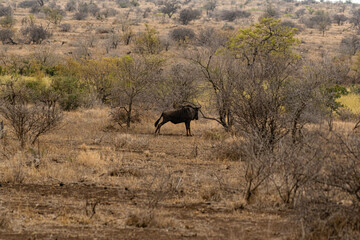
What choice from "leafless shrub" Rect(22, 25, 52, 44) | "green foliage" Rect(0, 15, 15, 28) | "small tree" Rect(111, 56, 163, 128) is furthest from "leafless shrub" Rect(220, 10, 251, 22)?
"small tree" Rect(111, 56, 163, 128)

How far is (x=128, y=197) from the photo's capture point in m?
7.82

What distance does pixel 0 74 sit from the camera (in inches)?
1086

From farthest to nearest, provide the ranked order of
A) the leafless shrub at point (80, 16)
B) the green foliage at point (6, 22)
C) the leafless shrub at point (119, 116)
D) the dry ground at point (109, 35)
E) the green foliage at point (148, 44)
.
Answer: the leafless shrub at point (80, 16) < the green foliage at point (6, 22) < the dry ground at point (109, 35) < the green foliage at point (148, 44) < the leafless shrub at point (119, 116)

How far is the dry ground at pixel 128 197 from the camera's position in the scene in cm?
593

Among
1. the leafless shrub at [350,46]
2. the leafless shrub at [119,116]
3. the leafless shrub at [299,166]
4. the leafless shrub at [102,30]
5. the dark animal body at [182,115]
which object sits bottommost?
the leafless shrub at [102,30]

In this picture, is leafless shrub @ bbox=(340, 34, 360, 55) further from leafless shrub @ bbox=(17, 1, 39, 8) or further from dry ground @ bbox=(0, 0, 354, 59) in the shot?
leafless shrub @ bbox=(17, 1, 39, 8)

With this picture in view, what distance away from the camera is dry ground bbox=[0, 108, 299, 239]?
5.93 meters

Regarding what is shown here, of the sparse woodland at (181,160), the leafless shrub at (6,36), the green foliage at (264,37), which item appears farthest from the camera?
the leafless shrub at (6,36)

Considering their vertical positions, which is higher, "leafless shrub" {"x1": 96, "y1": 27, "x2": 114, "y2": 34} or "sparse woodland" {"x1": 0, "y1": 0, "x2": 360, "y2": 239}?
"sparse woodland" {"x1": 0, "y1": 0, "x2": 360, "y2": 239}

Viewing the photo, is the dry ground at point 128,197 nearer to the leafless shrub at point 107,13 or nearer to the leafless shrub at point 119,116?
the leafless shrub at point 119,116

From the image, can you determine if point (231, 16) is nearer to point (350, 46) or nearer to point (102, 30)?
point (102, 30)

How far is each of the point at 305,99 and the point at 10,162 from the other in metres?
7.45

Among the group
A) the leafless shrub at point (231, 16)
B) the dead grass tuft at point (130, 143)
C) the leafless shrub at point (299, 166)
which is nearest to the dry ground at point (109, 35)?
the leafless shrub at point (231, 16)

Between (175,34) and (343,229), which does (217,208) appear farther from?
(175,34)
